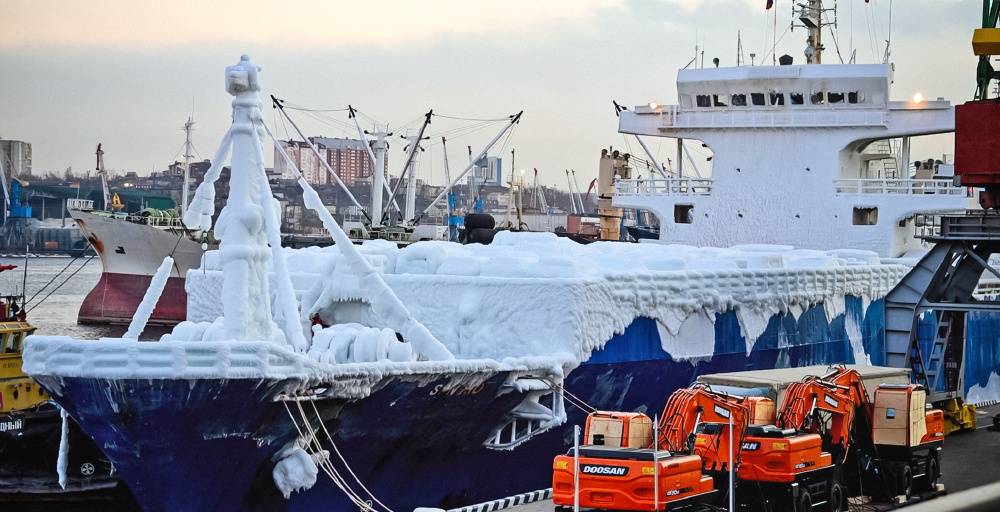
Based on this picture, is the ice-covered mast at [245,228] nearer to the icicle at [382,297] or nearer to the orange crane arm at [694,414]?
the icicle at [382,297]

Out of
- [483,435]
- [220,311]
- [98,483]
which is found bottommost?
[98,483]

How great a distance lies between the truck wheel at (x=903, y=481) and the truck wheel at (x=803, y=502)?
99.4 inches

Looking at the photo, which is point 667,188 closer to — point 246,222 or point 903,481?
point 903,481

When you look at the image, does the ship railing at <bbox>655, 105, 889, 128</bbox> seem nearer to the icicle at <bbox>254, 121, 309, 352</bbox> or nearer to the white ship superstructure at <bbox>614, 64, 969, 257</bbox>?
the white ship superstructure at <bbox>614, 64, 969, 257</bbox>

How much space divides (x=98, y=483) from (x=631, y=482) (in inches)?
396

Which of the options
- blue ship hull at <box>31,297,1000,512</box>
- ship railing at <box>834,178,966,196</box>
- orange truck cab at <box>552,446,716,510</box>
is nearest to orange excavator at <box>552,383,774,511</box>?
orange truck cab at <box>552,446,716,510</box>

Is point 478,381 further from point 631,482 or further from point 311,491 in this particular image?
point 631,482

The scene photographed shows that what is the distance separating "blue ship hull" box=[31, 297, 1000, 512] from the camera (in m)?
→ 13.0

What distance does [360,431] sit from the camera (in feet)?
47.9

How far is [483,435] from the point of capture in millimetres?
16094

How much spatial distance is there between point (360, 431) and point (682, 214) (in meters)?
16.5

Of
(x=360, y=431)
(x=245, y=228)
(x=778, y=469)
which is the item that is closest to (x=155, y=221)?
(x=245, y=228)

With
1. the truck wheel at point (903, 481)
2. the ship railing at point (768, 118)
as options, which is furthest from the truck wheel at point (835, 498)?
the ship railing at point (768, 118)

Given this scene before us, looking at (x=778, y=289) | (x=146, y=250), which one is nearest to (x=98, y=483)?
(x=778, y=289)
